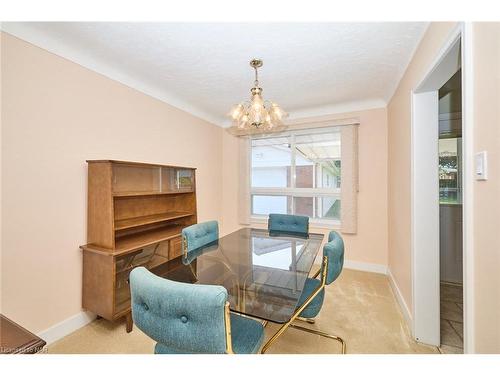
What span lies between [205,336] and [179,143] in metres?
2.71

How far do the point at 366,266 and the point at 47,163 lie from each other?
12.6 ft

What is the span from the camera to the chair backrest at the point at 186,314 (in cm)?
81

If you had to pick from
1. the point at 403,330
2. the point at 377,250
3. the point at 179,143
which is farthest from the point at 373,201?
the point at 179,143

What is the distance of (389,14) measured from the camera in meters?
0.89

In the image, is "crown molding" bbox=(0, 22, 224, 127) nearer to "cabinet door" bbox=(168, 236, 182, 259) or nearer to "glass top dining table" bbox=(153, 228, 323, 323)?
"cabinet door" bbox=(168, 236, 182, 259)

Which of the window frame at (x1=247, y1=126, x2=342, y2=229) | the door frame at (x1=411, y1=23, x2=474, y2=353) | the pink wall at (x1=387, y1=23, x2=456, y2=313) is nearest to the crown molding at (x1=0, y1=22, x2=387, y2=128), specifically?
the window frame at (x1=247, y1=126, x2=342, y2=229)

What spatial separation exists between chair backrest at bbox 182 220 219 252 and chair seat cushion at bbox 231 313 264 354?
760 millimetres

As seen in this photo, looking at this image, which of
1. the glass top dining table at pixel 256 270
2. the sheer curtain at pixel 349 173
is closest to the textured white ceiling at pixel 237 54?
the sheer curtain at pixel 349 173

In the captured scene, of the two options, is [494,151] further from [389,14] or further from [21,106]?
[21,106]

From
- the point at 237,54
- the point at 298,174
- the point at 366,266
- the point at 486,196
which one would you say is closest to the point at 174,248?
the point at 237,54

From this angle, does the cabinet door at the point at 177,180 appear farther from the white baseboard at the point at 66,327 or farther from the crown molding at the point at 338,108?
the crown molding at the point at 338,108

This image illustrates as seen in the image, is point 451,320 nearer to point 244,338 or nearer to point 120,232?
point 244,338

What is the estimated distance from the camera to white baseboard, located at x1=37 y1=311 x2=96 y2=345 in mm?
1747
